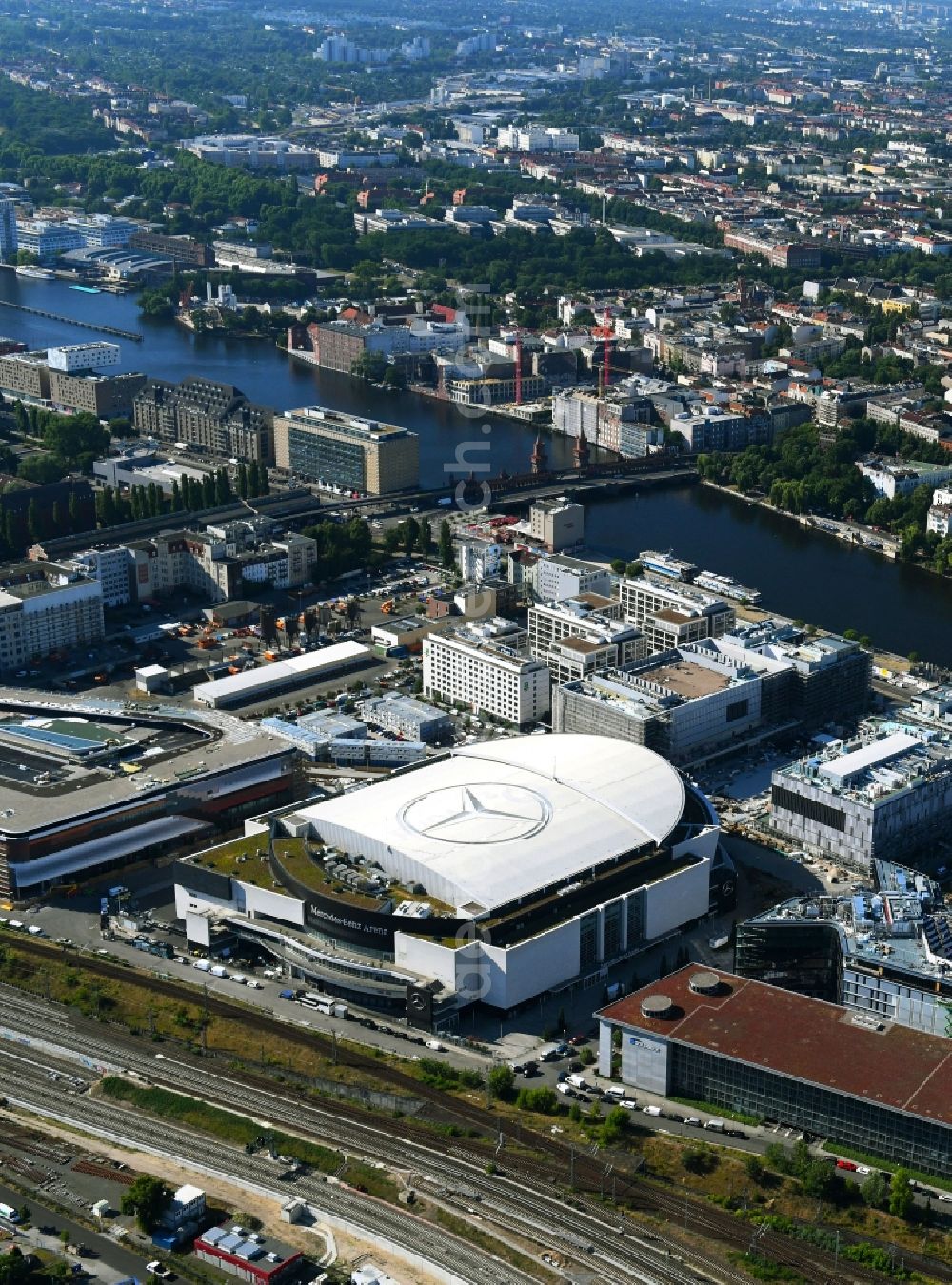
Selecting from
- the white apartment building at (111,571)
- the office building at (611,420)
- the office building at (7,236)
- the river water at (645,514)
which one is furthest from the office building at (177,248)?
the white apartment building at (111,571)

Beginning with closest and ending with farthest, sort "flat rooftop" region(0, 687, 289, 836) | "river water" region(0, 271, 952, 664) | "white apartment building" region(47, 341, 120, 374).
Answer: "flat rooftop" region(0, 687, 289, 836) → "river water" region(0, 271, 952, 664) → "white apartment building" region(47, 341, 120, 374)

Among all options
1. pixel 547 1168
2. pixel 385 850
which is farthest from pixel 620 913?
pixel 547 1168

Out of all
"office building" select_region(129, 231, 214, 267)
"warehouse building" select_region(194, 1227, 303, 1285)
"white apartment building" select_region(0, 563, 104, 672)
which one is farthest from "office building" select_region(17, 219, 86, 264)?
"warehouse building" select_region(194, 1227, 303, 1285)

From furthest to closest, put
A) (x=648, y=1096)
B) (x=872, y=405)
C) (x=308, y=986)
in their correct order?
(x=872, y=405) → (x=308, y=986) → (x=648, y=1096)

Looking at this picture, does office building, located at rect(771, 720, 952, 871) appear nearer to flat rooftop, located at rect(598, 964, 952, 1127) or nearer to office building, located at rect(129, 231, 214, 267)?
flat rooftop, located at rect(598, 964, 952, 1127)

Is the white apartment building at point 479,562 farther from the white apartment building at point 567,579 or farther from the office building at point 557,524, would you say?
the office building at point 557,524

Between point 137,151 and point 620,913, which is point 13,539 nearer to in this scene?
point 620,913

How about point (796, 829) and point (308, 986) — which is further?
point (796, 829)
